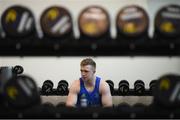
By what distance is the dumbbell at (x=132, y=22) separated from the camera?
7.38 feet

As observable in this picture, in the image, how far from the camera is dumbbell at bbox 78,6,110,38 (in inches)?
89.0

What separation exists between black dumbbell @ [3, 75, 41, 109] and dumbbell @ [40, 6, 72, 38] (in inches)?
14.0

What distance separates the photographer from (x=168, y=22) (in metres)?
2.26

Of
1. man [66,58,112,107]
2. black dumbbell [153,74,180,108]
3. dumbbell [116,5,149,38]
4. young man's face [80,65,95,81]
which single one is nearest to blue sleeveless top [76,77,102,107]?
man [66,58,112,107]

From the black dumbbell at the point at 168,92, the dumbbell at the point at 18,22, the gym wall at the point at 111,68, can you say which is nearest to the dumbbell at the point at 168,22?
the black dumbbell at the point at 168,92

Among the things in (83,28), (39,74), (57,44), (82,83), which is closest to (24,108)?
(57,44)

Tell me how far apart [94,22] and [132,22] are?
0.25 m

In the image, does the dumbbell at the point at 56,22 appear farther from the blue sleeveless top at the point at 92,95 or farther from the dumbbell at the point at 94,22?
the blue sleeveless top at the point at 92,95

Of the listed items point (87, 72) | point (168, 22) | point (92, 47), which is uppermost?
point (168, 22)

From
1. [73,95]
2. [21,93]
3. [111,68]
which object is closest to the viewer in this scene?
[21,93]

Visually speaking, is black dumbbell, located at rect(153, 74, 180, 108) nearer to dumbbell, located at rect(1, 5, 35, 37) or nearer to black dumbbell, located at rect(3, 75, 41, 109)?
black dumbbell, located at rect(3, 75, 41, 109)

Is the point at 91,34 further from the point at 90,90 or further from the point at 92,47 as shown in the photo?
the point at 90,90

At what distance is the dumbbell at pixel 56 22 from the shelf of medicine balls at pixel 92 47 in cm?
5

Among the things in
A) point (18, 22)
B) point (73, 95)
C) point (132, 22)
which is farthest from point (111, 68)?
point (18, 22)
